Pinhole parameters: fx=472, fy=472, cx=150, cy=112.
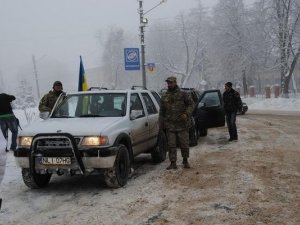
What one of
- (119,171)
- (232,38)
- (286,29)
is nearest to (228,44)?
(232,38)

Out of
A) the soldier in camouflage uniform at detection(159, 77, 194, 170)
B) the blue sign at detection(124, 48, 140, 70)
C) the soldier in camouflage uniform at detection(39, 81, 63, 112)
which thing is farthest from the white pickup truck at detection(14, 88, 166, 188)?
the blue sign at detection(124, 48, 140, 70)

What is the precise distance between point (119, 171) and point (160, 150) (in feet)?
7.92

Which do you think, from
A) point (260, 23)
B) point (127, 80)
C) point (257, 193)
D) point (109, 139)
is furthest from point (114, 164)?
point (127, 80)

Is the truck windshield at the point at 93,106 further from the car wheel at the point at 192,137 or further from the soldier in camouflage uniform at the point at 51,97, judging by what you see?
the car wheel at the point at 192,137

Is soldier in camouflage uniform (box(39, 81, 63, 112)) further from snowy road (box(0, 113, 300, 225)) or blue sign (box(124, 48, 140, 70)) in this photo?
blue sign (box(124, 48, 140, 70))

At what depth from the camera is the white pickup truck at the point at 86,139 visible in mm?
7289

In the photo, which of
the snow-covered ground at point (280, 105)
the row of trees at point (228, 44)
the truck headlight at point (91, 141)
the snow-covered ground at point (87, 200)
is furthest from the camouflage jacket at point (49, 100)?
the row of trees at point (228, 44)

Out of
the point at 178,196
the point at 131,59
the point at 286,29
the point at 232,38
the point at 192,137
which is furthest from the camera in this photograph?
the point at 232,38

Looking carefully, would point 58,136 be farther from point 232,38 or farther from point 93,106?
point 232,38

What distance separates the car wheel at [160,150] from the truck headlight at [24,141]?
3.01 m

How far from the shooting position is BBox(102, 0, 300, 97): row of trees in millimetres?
37469

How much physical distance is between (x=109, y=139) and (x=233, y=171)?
2.49 metres

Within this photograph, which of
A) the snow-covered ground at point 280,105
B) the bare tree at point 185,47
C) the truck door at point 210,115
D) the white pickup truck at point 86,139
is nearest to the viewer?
the white pickup truck at point 86,139

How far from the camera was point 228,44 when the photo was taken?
153 ft
